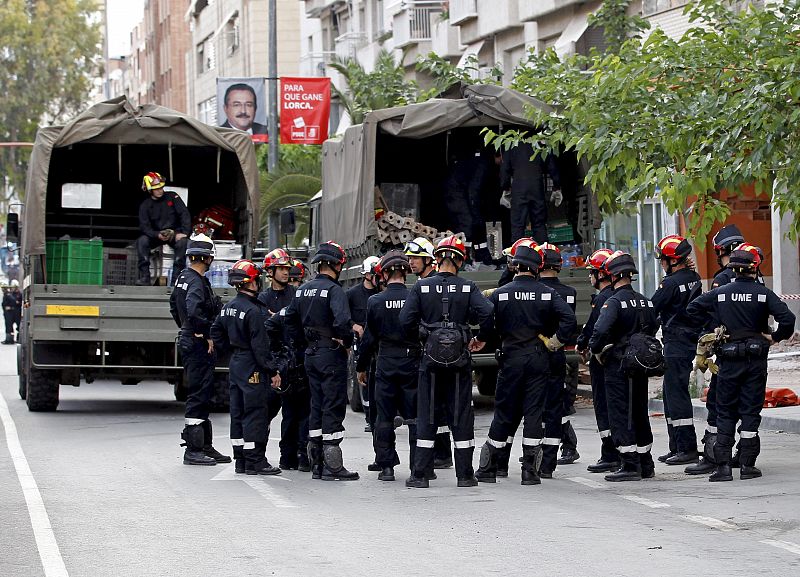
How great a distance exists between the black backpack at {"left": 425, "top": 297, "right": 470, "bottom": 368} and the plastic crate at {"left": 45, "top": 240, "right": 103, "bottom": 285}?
288 inches

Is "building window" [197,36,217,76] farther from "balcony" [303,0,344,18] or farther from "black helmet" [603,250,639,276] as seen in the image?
"black helmet" [603,250,639,276]

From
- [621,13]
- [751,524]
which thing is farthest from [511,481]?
[621,13]

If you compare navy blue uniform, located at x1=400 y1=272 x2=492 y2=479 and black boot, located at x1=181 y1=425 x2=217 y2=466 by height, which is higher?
navy blue uniform, located at x1=400 y1=272 x2=492 y2=479

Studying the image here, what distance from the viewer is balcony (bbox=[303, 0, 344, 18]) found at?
51844mm

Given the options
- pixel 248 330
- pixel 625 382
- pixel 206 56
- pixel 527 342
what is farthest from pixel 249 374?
pixel 206 56

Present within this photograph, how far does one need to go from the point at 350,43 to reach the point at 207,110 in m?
21.9

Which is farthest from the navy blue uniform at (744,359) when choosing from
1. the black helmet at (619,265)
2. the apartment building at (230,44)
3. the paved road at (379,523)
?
the apartment building at (230,44)

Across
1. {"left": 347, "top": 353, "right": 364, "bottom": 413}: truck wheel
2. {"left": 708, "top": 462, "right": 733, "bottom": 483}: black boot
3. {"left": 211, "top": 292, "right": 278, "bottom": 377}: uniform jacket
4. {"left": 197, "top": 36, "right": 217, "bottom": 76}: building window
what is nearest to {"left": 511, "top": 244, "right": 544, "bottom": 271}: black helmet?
{"left": 708, "top": 462, "right": 733, "bottom": 483}: black boot

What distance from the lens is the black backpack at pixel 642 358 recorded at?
39.9ft

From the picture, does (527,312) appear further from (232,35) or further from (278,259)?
(232,35)

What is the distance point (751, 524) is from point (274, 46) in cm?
2404

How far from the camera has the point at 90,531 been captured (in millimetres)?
9734

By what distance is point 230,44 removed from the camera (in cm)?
6512

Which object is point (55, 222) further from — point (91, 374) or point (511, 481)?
point (511, 481)
